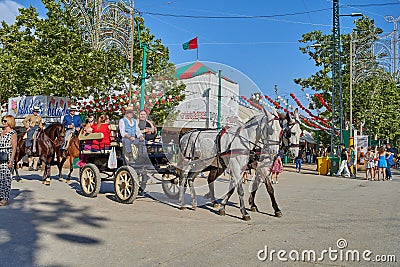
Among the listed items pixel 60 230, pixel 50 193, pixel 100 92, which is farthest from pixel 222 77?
pixel 100 92

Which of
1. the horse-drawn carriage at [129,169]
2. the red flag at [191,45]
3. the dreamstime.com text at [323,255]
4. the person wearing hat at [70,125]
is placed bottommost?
the dreamstime.com text at [323,255]

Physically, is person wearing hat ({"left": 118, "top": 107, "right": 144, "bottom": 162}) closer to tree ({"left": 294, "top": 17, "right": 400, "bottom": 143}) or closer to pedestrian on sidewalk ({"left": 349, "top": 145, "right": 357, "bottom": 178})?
pedestrian on sidewalk ({"left": 349, "top": 145, "right": 357, "bottom": 178})

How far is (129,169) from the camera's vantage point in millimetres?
9242

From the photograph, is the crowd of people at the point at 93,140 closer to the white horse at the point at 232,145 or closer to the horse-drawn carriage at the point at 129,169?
the horse-drawn carriage at the point at 129,169

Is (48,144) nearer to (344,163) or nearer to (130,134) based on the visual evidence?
(130,134)

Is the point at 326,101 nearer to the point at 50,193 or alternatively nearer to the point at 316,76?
the point at 316,76

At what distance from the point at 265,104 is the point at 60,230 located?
4.42 meters

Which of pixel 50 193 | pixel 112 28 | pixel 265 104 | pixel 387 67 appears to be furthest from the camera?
pixel 387 67

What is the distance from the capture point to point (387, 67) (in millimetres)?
28406

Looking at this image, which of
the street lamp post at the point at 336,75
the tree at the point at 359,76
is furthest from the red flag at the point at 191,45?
the tree at the point at 359,76

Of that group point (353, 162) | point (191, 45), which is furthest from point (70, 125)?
point (353, 162)

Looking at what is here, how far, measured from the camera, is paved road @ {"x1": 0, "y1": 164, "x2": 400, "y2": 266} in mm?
5391

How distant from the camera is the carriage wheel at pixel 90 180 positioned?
393 inches

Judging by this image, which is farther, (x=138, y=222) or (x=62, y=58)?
(x=62, y=58)
